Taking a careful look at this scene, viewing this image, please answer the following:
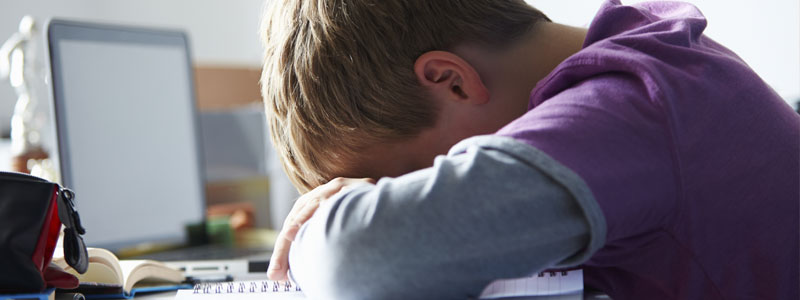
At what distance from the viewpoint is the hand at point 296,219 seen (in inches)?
21.9

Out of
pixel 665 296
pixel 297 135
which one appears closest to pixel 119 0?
pixel 297 135

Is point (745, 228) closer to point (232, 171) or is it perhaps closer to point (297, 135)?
point (297, 135)

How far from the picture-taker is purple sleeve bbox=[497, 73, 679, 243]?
1.39 feet

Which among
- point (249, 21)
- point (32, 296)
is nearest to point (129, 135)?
point (32, 296)

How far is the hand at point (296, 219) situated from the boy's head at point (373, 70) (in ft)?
0.16

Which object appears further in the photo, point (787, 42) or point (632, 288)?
point (787, 42)

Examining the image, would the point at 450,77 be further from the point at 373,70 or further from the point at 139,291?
the point at 139,291

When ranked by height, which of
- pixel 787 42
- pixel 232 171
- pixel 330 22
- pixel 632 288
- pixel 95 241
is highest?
pixel 330 22

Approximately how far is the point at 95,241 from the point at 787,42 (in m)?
1.27

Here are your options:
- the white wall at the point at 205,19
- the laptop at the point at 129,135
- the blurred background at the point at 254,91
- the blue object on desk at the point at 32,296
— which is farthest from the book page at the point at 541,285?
the white wall at the point at 205,19

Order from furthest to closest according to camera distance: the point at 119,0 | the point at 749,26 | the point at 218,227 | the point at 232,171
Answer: the point at 119,0 < the point at 232,171 < the point at 749,26 < the point at 218,227

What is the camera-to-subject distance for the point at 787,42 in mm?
1339

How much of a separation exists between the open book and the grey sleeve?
0.30 meters

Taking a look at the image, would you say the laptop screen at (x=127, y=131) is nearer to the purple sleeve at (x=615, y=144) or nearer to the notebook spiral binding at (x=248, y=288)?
the notebook spiral binding at (x=248, y=288)
